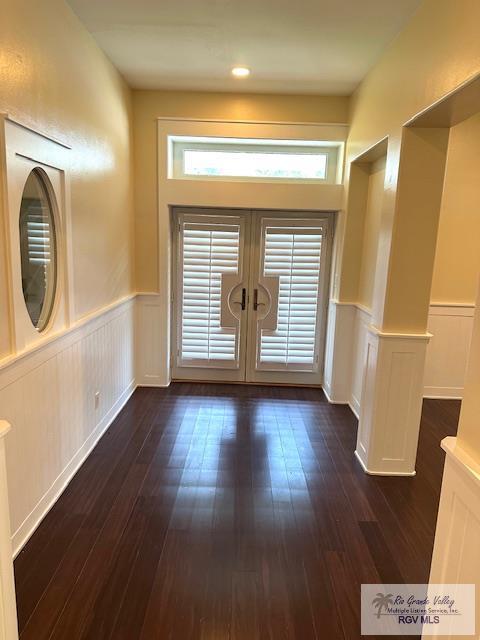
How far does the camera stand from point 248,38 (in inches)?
113

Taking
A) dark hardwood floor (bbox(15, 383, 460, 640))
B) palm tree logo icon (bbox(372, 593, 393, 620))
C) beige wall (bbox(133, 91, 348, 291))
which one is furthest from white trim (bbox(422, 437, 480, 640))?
beige wall (bbox(133, 91, 348, 291))

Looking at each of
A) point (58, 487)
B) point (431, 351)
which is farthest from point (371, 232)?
point (58, 487)

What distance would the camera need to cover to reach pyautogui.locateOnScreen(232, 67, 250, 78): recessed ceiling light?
338cm

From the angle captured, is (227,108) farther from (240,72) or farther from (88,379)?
(88,379)

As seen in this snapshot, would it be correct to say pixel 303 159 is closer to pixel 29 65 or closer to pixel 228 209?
pixel 228 209

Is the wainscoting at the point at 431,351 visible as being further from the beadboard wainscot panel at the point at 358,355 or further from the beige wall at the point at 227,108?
Result: the beige wall at the point at 227,108

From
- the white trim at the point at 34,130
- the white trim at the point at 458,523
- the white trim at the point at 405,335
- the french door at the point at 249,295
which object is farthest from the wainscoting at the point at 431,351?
the white trim at the point at 34,130

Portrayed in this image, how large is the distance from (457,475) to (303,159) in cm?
361

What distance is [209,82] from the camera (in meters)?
3.70

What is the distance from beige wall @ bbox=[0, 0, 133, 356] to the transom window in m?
0.59

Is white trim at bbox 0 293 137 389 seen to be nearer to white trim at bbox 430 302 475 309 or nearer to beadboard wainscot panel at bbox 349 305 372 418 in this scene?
beadboard wainscot panel at bbox 349 305 372 418

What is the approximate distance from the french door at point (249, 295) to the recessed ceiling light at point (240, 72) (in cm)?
124

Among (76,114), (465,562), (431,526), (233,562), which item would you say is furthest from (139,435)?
(465,562)

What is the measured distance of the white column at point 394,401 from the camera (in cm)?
278
